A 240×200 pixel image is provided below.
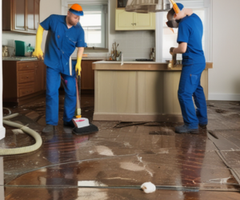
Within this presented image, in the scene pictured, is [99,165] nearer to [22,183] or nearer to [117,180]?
[117,180]

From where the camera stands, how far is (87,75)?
783 centimetres

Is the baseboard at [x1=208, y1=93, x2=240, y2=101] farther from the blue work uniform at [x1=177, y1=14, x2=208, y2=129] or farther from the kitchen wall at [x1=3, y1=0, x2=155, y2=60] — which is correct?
the blue work uniform at [x1=177, y1=14, x2=208, y2=129]

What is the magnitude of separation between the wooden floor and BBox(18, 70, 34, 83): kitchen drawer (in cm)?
238

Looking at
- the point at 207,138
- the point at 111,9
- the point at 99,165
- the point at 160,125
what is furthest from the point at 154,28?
the point at 99,165

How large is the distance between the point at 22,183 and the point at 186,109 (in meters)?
2.25

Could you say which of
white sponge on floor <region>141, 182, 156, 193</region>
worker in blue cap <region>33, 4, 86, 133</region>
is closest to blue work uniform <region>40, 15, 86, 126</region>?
worker in blue cap <region>33, 4, 86, 133</region>

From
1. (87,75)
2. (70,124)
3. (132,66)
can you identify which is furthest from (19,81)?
(132,66)

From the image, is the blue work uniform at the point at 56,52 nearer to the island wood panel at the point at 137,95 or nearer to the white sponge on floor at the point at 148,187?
the island wood panel at the point at 137,95

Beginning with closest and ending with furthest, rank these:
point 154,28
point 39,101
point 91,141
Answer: point 91,141
point 39,101
point 154,28

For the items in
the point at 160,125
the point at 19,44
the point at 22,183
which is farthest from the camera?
the point at 19,44

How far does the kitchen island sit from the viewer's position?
4.46 m

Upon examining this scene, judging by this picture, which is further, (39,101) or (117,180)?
(39,101)

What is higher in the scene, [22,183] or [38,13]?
[38,13]

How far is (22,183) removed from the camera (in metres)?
2.19
